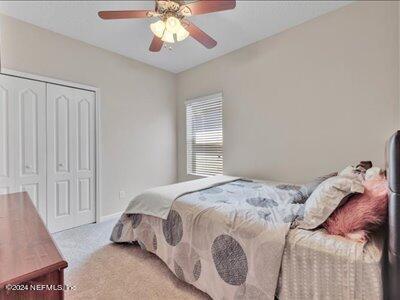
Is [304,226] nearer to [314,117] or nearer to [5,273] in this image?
[5,273]

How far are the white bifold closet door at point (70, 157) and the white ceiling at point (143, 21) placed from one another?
79cm

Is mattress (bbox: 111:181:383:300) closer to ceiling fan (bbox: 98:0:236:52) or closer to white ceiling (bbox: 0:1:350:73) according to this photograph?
ceiling fan (bbox: 98:0:236:52)

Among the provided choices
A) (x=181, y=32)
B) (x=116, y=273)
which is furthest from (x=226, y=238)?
(x=181, y=32)

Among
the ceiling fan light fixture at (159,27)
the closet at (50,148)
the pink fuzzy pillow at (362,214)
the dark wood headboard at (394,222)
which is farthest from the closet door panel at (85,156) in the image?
the dark wood headboard at (394,222)

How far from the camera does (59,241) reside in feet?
8.56

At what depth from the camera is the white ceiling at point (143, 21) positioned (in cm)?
233

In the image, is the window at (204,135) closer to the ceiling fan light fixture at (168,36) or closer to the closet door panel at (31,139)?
the ceiling fan light fixture at (168,36)

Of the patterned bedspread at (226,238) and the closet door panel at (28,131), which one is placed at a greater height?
the closet door panel at (28,131)

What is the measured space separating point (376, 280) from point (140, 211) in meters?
1.93

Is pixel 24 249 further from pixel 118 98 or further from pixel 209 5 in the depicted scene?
pixel 118 98

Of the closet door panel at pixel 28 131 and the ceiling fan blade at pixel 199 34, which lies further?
the closet door panel at pixel 28 131

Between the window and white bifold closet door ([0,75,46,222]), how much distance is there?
232 cm

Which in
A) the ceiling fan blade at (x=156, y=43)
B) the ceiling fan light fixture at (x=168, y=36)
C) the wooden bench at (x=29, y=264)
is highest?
the ceiling fan blade at (x=156, y=43)

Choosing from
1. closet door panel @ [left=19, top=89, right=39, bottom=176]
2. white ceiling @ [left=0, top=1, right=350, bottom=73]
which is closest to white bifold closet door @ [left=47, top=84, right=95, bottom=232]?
closet door panel @ [left=19, top=89, right=39, bottom=176]
